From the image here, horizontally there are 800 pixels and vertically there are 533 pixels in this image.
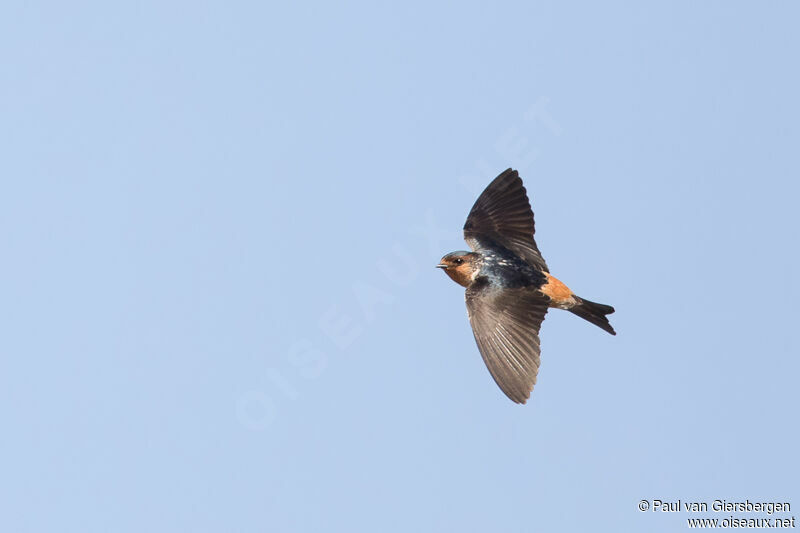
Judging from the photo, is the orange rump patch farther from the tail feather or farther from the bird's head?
the bird's head

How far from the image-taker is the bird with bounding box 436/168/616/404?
8.88m

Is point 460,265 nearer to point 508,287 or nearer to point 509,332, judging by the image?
point 508,287

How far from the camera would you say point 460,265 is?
988 centimetres

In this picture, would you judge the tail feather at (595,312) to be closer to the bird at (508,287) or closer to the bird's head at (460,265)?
the bird at (508,287)

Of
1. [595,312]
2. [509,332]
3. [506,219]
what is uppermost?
[506,219]

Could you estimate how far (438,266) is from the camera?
9.98m

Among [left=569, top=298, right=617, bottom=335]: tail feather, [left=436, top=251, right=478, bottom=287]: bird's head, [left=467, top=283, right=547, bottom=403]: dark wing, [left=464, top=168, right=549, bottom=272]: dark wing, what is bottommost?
[left=467, top=283, right=547, bottom=403]: dark wing

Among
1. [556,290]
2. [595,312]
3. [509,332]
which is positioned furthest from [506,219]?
[509,332]

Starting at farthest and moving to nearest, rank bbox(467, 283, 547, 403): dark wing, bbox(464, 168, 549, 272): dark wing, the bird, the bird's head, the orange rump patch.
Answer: bbox(464, 168, 549, 272): dark wing < the bird's head < the orange rump patch < the bird < bbox(467, 283, 547, 403): dark wing

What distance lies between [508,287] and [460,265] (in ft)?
1.90

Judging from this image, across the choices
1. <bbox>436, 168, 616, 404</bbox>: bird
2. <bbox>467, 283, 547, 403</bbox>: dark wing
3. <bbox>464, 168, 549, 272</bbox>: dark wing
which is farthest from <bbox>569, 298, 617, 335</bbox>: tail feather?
<bbox>464, 168, 549, 272</bbox>: dark wing

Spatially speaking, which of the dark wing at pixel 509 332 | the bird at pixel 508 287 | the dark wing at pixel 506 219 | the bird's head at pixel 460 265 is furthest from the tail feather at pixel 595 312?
the bird's head at pixel 460 265

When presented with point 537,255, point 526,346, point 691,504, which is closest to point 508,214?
point 537,255

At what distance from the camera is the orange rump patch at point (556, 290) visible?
379 inches
